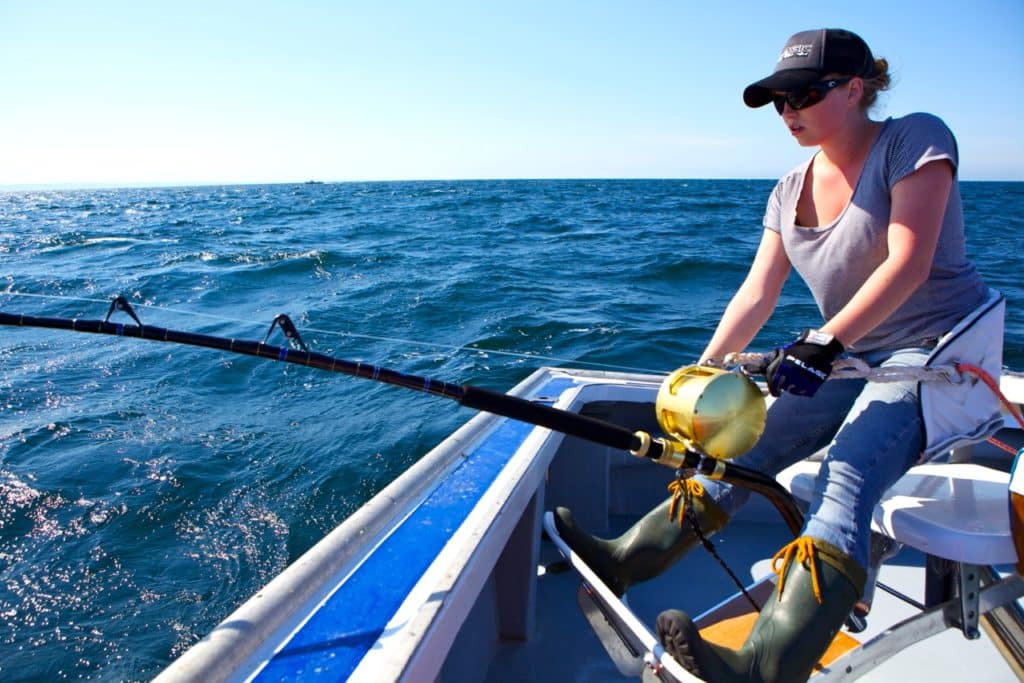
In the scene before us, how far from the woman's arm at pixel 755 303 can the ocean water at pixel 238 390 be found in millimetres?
1584

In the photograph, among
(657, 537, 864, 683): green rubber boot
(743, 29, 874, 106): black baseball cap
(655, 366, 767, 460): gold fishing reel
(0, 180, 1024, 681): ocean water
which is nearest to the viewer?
(657, 537, 864, 683): green rubber boot

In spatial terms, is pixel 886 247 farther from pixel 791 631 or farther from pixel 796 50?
pixel 791 631

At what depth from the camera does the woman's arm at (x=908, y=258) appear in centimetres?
152

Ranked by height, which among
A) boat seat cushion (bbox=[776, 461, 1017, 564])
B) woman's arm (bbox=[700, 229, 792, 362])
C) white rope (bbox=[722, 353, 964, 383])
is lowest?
boat seat cushion (bbox=[776, 461, 1017, 564])

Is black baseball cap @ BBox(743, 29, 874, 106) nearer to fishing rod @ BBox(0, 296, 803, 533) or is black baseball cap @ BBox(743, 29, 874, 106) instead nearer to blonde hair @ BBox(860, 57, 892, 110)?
blonde hair @ BBox(860, 57, 892, 110)

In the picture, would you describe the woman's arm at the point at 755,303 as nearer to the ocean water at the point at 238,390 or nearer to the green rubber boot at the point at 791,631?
the green rubber boot at the point at 791,631

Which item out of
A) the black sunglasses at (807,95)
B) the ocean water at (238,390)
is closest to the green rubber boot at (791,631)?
the black sunglasses at (807,95)

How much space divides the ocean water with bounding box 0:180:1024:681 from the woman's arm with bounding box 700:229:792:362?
1584mm

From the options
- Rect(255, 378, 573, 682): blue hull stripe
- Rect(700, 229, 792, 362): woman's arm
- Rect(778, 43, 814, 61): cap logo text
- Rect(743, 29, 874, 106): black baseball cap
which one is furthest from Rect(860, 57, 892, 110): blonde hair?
Rect(255, 378, 573, 682): blue hull stripe

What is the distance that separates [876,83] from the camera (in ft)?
5.60

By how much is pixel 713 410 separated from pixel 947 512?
62 centimetres

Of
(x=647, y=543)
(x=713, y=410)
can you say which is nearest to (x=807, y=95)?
(x=713, y=410)

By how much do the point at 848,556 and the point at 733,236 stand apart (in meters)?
16.6

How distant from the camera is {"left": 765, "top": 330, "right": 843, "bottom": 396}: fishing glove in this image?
1486 millimetres
